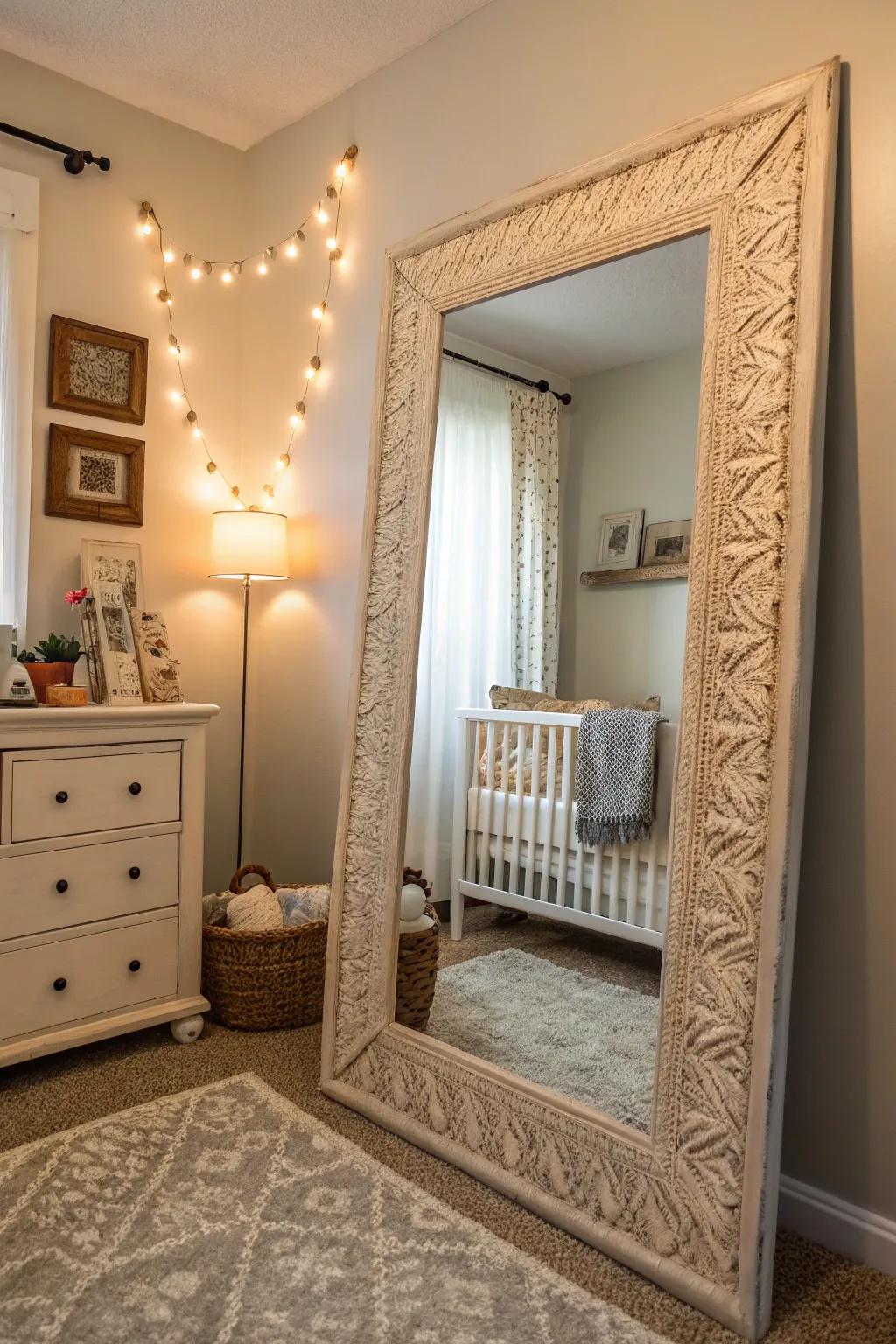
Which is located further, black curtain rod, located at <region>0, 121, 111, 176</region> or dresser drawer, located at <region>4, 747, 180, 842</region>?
black curtain rod, located at <region>0, 121, 111, 176</region>

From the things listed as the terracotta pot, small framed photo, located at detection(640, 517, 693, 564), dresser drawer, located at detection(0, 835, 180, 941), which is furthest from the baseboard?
the terracotta pot

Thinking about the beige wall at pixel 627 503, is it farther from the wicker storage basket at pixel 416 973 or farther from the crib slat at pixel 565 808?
the wicker storage basket at pixel 416 973

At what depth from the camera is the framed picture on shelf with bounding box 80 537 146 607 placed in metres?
2.70

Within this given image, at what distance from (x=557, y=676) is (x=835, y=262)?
0.88 m

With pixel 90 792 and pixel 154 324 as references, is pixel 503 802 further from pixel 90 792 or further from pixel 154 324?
pixel 154 324

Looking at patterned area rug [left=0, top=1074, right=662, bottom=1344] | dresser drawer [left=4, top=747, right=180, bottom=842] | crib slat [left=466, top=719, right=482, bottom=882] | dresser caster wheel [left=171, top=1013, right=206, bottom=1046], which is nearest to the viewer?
patterned area rug [left=0, top=1074, right=662, bottom=1344]

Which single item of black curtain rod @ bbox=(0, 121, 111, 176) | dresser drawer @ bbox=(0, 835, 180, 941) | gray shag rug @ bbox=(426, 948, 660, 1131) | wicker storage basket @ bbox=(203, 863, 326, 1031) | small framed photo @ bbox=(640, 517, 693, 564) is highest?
black curtain rod @ bbox=(0, 121, 111, 176)

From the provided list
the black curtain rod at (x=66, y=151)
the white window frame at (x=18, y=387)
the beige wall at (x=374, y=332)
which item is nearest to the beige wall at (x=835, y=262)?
the beige wall at (x=374, y=332)

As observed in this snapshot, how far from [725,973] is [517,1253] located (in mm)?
580

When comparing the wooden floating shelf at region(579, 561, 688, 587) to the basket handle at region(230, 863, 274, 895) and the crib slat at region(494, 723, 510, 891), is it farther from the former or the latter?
the basket handle at region(230, 863, 274, 895)

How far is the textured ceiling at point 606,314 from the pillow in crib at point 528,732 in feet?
2.12

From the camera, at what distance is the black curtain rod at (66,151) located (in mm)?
2564

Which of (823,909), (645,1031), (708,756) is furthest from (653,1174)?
(708,756)

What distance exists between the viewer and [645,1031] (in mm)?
1660
